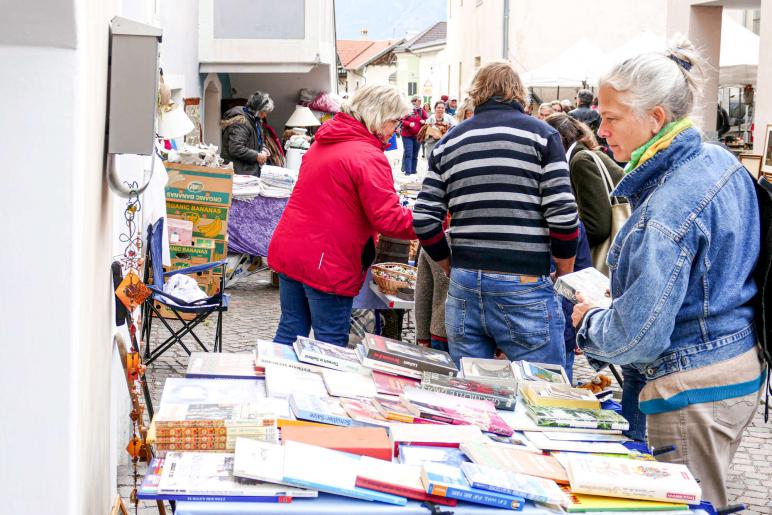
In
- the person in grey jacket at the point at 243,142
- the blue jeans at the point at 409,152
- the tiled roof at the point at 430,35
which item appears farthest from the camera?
the tiled roof at the point at 430,35

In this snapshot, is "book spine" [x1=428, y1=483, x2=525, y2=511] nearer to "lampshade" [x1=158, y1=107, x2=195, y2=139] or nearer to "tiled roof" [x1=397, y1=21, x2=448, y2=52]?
"lampshade" [x1=158, y1=107, x2=195, y2=139]

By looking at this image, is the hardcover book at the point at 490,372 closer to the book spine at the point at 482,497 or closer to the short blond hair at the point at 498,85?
the book spine at the point at 482,497

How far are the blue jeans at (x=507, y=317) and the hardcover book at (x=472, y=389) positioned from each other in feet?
3.02

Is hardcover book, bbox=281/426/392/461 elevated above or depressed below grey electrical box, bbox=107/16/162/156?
below

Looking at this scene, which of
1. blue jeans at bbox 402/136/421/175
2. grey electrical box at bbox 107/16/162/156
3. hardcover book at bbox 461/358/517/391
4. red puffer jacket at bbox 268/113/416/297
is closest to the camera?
grey electrical box at bbox 107/16/162/156

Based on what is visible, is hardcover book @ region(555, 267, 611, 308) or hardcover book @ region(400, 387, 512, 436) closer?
hardcover book @ region(400, 387, 512, 436)

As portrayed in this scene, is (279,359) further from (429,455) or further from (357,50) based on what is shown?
Answer: (357,50)

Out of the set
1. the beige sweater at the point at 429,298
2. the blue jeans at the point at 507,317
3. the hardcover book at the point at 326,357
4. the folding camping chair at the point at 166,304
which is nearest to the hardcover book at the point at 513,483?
the hardcover book at the point at 326,357

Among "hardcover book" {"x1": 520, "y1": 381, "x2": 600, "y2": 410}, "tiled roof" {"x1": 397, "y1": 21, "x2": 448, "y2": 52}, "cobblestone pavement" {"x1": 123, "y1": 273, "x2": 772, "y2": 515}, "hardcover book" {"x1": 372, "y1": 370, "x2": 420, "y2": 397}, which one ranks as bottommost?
"cobblestone pavement" {"x1": 123, "y1": 273, "x2": 772, "y2": 515}

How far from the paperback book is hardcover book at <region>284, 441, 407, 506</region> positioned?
0.82 ft

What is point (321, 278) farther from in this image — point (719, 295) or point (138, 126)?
point (719, 295)

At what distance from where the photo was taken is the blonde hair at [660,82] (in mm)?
2760

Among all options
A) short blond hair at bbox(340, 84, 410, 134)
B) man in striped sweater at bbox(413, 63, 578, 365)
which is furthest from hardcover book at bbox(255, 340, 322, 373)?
short blond hair at bbox(340, 84, 410, 134)

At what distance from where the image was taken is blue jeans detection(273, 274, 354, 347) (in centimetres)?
481
